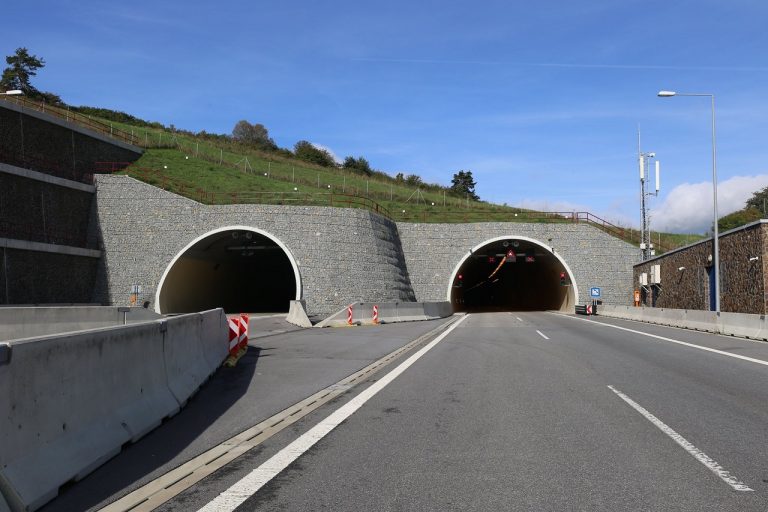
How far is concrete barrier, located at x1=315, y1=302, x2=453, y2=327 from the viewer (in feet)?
98.8

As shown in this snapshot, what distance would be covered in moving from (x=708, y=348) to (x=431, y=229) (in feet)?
119

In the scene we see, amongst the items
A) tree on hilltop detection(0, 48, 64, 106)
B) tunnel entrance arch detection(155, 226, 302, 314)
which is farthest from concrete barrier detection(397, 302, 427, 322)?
tree on hilltop detection(0, 48, 64, 106)

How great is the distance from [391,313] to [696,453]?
28386 millimetres

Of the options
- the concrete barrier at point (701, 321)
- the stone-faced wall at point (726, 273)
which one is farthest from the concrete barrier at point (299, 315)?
the stone-faced wall at point (726, 273)

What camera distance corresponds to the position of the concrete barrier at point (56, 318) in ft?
58.9

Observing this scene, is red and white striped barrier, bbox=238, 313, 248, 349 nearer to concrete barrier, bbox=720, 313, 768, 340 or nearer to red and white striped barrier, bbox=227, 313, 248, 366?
red and white striped barrier, bbox=227, 313, 248, 366

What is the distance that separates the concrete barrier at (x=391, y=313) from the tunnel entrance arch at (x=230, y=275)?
7.89m

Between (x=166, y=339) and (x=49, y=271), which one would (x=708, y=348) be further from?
(x=49, y=271)

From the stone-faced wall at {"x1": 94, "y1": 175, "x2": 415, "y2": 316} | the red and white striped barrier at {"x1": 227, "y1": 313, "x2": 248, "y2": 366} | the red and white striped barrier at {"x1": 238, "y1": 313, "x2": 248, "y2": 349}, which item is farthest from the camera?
the stone-faced wall at {"x1": 94, "y1": 175, "x2": 415, "y2": 316}

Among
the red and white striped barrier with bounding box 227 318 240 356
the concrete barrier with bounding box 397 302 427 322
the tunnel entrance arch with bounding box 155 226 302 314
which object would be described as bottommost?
the concrete barrier with bounding box 397 302 427 322

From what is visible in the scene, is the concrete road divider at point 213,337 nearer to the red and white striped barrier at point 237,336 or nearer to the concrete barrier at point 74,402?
the red and white striped barrier at point 237,336

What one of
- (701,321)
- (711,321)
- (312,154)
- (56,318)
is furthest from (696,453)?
(312,154)

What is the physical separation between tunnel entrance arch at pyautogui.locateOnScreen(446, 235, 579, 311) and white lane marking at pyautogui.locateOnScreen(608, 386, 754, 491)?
42.7 m

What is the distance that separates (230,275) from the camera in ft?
172
